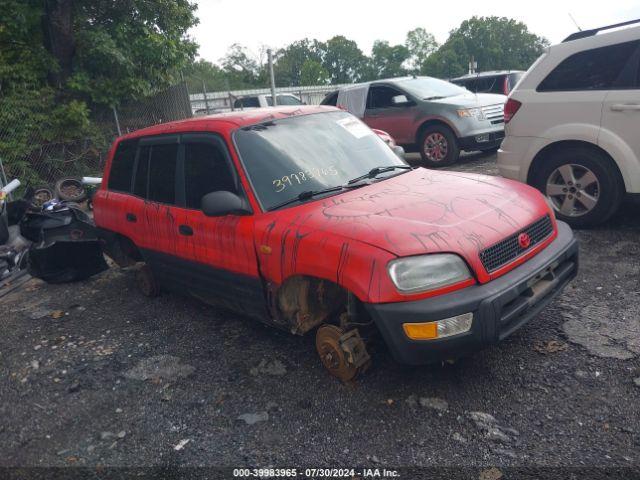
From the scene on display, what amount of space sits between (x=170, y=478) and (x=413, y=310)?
151 cm

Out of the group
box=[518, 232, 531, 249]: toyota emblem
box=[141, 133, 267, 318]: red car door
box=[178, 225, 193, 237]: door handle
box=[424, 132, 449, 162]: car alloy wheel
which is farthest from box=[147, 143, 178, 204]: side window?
box=[424, 132, 449, 162]: car alloy wheel

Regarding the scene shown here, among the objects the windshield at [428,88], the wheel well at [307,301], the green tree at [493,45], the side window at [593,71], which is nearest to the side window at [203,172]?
the wheel well at [307,301]

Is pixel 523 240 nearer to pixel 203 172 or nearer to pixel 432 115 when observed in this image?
pixel 203 172

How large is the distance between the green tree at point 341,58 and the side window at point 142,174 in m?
94.1

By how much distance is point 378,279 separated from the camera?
2.56m

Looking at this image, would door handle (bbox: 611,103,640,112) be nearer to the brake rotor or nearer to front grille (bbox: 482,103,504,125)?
→ the brake rotor

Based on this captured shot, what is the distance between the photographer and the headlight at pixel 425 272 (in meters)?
2.55

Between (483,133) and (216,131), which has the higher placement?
(216,131)

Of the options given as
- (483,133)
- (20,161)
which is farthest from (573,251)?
(20,161)

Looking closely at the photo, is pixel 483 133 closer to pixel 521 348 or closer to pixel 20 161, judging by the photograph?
pixel 521 348

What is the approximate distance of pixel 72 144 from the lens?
12.5 m

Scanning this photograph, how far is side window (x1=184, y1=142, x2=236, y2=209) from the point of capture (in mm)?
3520

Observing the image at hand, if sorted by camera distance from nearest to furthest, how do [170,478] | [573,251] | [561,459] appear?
[561,459], [170,478], [573,251]

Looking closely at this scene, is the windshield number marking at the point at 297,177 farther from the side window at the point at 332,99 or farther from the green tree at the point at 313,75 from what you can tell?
the green tree at the point at 313,75
